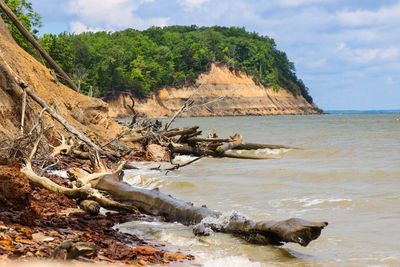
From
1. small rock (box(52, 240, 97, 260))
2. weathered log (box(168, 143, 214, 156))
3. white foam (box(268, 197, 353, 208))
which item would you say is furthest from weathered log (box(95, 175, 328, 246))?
weathered log (box(168, 143, 214, 156))

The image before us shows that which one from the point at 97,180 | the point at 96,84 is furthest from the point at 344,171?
the point at 96,84

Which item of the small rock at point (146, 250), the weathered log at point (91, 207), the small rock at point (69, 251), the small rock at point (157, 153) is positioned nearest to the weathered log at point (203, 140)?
the small rock at point (157, 153)

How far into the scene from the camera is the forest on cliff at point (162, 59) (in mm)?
93250

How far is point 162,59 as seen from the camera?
376 feet

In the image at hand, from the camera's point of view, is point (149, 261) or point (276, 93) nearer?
point (149, 261)

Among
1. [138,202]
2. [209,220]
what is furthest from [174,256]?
[138,202]

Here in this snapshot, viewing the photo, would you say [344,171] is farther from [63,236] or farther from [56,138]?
[63,236]

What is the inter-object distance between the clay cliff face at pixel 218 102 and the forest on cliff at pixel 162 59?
262 cm

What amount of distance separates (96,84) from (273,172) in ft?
277

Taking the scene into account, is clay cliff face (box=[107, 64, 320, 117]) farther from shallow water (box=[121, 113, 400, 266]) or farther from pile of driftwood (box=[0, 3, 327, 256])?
pile of driftwood (box=[0, 3, 327, 256])

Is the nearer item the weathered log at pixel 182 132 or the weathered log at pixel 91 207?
the weathered log at pixel 91 207

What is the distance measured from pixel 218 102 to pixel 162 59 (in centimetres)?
2106

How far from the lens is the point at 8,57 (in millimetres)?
12031

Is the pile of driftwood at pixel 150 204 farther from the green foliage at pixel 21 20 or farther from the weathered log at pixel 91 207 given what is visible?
the green foliage at pixel 21 20
